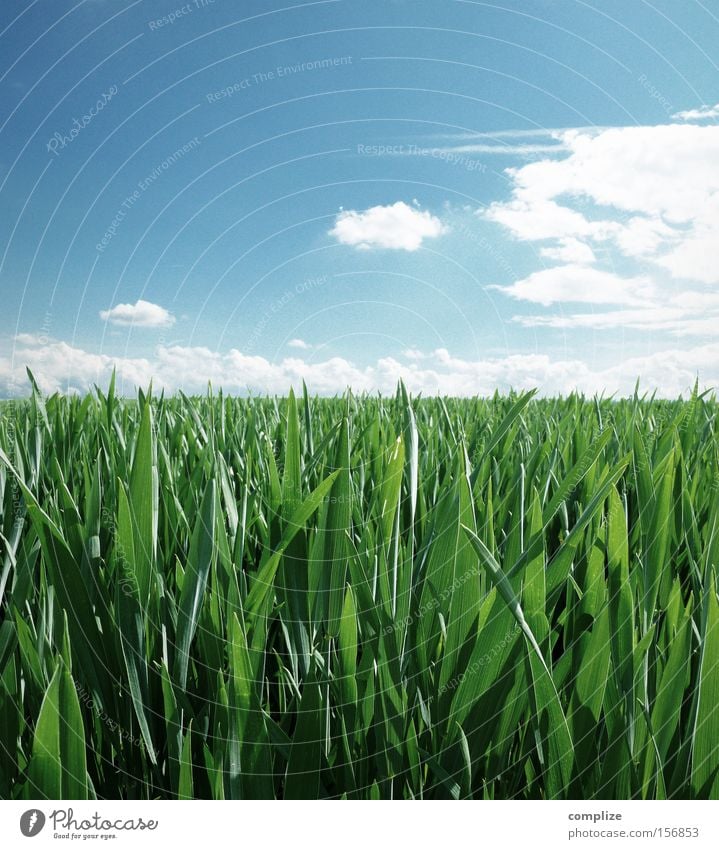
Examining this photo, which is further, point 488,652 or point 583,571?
point 583,571

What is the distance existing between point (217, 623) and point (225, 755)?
107mm

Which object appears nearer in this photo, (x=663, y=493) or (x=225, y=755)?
(x=225, y=755)

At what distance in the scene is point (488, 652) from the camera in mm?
455

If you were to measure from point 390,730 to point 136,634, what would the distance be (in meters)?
0.23

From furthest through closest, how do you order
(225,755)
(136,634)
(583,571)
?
(583,571)
(136,634)
(225,755)

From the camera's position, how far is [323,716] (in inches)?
17.7

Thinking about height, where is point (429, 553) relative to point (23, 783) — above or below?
above

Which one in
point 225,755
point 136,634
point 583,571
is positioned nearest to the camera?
point 225,755

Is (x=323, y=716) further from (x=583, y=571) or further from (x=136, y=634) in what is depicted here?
(x=583, y=571)
